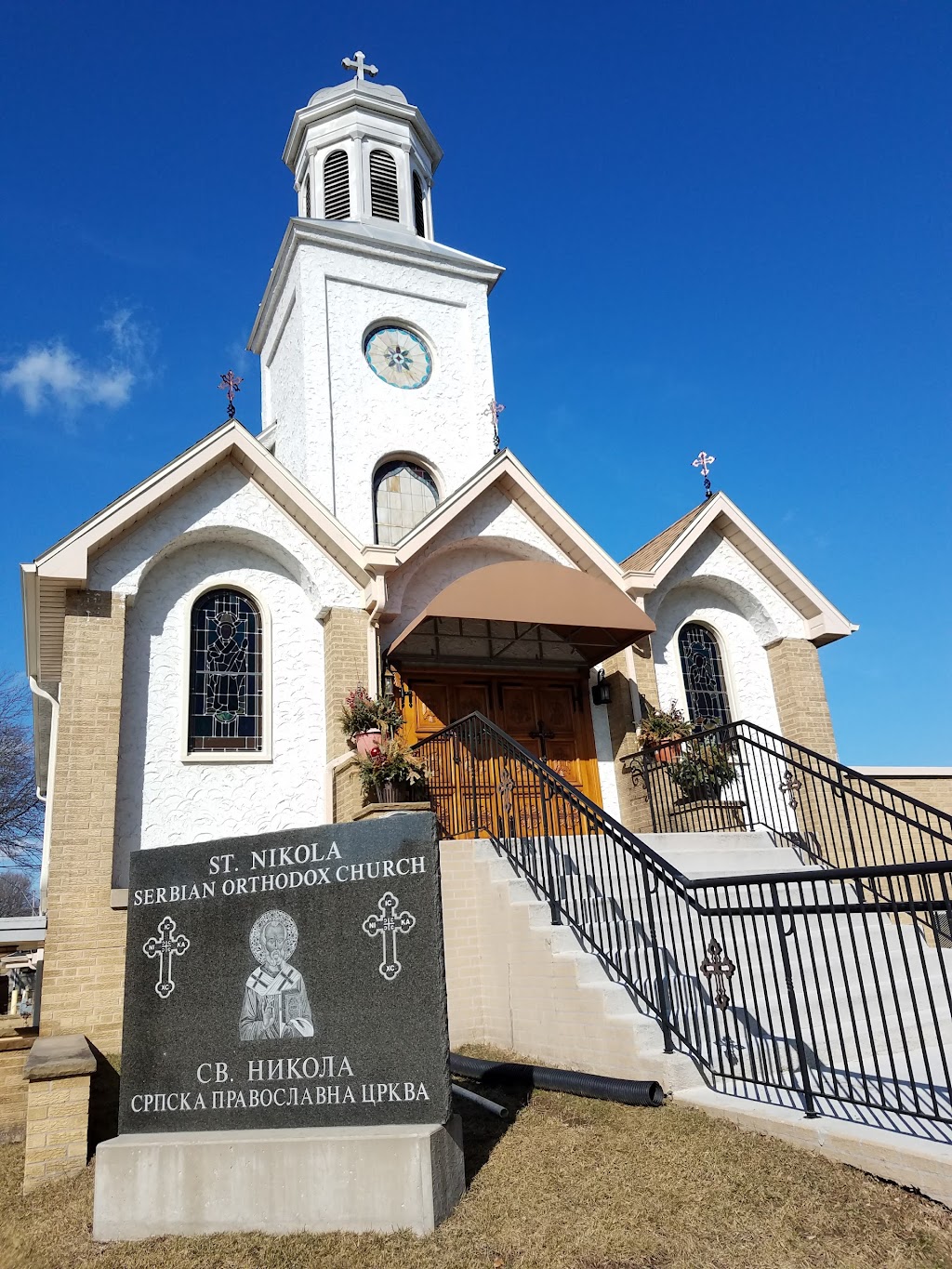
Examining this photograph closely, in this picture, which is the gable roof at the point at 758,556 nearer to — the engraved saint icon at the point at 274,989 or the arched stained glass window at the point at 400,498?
the arched stained glass window at the point at 400,498

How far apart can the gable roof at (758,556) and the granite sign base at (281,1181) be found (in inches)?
448

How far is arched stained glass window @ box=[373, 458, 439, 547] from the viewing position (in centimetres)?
1702

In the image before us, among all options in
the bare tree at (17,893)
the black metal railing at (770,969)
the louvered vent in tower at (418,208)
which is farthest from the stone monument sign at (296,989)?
the bare tree at (17,893)

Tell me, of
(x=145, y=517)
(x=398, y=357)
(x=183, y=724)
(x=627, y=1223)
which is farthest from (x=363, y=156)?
(x=627, y=1223)

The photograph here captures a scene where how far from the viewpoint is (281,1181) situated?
4.85 meters

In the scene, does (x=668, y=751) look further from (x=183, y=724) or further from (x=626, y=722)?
(x=183, y=724)

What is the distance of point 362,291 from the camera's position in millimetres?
18641

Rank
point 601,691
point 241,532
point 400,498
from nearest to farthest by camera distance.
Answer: point 241,532 < point 601,691 < point 400,498

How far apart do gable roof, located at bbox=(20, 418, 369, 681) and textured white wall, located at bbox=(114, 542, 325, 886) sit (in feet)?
2.58

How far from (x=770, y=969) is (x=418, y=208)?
18.7m

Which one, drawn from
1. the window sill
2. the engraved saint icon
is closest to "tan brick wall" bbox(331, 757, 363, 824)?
the window sill

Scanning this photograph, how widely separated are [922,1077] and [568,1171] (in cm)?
263

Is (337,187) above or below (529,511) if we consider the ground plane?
above

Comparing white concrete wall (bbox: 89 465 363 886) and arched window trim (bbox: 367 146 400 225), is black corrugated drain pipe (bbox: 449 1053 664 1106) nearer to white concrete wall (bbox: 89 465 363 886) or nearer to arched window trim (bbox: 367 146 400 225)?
white concrete wall (bbox: 89 465 363 886)
